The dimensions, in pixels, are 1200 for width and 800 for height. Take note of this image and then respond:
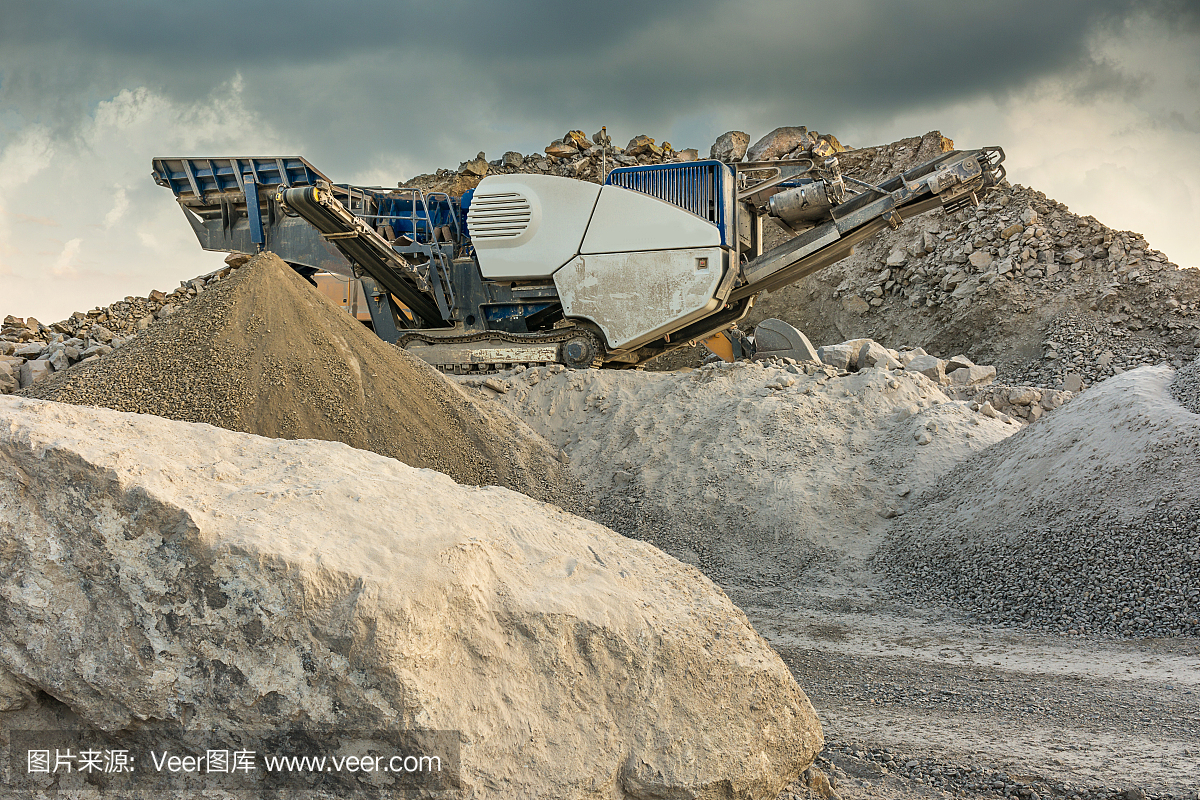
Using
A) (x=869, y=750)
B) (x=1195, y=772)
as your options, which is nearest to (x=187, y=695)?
(x=869, y=750)

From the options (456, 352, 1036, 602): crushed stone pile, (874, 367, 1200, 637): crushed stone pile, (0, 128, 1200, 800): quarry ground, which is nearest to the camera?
(0, 128, 1200, 800): quarry ground

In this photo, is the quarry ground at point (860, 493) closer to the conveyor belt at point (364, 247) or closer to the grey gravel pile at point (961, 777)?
the grey gravel pile at point (961, 777)

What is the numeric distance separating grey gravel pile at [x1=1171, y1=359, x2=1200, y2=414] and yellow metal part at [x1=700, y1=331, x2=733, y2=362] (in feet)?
16.3

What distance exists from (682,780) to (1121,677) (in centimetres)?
295

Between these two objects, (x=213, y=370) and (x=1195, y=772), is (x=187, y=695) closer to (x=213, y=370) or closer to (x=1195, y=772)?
(x=1195, y=772)

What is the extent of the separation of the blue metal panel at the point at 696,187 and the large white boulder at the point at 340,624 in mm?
6740

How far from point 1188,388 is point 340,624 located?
6.56 m

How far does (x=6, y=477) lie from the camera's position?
6.95 feet

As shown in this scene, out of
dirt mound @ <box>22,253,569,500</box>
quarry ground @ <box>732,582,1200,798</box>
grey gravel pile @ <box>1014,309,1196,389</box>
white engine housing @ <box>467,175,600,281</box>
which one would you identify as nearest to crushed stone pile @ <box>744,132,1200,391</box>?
grey gravel pile @ <box>1014,309,1196,389</box>

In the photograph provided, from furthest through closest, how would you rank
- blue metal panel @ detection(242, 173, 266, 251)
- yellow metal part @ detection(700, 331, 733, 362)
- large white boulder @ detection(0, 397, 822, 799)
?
blue metal panel @ detection(242, 173, 266, 251) < yellow metal part @ detection(700, 331, 733, 362) < large white boulder @ detection(0, 397, 822, 799)

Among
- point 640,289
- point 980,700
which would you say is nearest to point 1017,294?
point 640,289

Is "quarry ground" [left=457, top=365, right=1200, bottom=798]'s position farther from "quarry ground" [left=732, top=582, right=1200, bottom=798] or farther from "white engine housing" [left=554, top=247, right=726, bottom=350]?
"white engine housing" [left=554, top=247, right=726, bottom=350]

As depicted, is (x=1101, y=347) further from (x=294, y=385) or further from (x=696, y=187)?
(x=294, y=385)

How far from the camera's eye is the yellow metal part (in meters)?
10.6
